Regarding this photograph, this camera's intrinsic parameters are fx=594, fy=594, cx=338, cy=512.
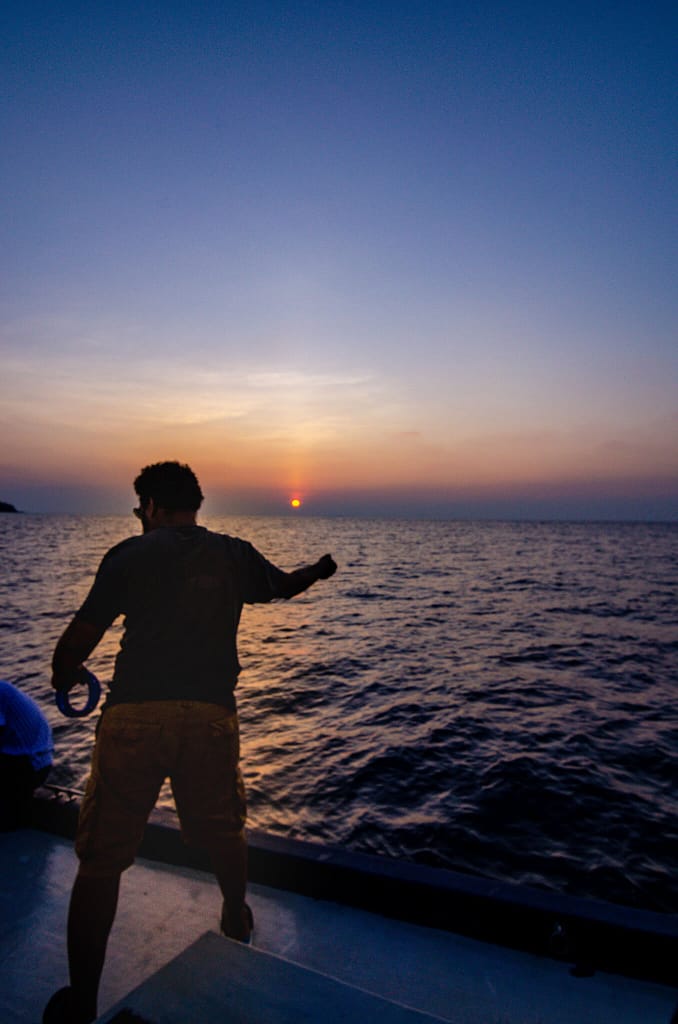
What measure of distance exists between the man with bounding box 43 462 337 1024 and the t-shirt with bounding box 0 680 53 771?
6.11 feet

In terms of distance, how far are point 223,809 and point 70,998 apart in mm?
912

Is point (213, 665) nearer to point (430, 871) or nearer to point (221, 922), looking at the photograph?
point (221, 922)

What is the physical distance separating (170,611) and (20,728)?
236 cm

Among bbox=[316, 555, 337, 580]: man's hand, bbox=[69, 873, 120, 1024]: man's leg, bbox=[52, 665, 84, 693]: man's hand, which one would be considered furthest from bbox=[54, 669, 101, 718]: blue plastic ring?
bbox=[316, 555, 337, 580]: man's hand

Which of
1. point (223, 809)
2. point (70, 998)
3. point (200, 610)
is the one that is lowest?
point (70, 998)

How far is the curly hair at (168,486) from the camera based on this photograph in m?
2.92

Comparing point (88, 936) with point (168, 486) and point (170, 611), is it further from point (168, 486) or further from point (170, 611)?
point (168, 486)

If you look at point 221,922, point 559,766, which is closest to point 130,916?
point 221,922

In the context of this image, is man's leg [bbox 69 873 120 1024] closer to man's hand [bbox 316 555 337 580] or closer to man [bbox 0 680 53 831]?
man's hand [bbox 316 555 337 580]

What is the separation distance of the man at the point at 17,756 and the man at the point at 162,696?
1880 millimetres

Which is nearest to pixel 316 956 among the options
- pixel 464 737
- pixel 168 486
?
pixel 168 486

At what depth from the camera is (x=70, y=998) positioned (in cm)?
250

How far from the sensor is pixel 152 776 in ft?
8.80

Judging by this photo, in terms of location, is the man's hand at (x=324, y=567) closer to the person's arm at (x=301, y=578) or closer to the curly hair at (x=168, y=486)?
the person's arm at (x=301, y=578)
